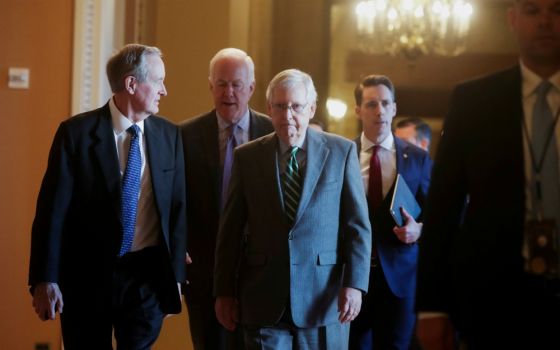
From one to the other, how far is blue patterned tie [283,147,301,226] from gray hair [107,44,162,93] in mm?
743

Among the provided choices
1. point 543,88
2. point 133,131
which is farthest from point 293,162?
point 543,88

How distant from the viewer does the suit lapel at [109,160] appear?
3521 mm

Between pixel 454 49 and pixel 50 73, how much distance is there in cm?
512

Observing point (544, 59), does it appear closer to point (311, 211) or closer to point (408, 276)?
point (311, 211)

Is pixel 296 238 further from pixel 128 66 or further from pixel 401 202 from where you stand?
pixel 128 66

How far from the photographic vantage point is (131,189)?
3.59 metres

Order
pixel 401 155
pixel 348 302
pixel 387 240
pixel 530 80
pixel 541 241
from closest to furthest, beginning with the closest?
pixel 541 241, pixel 530 80, pixel 348 302, pixel 387 240, pixel 401 155

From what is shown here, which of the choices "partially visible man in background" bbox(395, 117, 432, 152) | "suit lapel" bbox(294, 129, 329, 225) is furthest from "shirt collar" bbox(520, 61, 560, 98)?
"partially visible man in background" bbox(395, 117, 432, 152)

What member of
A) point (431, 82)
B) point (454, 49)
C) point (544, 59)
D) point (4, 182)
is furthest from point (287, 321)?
point (431, 82)

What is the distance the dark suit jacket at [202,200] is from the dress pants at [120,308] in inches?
18.6

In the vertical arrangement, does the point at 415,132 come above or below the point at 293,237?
above

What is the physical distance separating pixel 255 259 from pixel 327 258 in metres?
0.28

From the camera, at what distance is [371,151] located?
4359 mm

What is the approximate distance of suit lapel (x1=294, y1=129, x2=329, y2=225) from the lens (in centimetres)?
337
